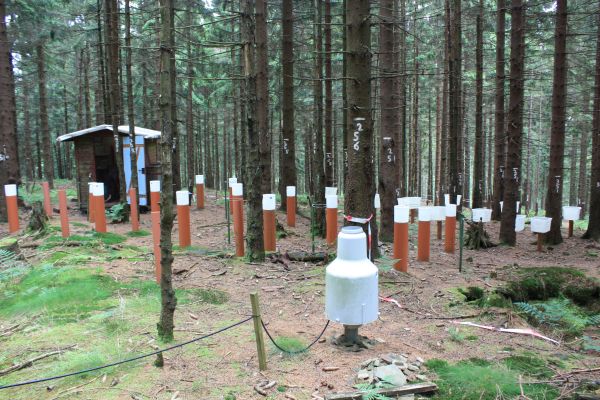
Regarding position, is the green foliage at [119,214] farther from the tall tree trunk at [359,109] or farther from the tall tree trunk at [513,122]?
the tall tree trunk at [513,122]

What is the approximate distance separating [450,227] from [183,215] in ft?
19.3

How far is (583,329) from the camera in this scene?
5457 millimetres

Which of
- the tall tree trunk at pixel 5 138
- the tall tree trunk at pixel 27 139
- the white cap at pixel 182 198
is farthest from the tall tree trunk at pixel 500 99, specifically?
the tall tree trunk at pixel 27 139

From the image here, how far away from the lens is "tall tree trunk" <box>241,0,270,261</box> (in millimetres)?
7391

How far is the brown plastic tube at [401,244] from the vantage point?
7391 mm

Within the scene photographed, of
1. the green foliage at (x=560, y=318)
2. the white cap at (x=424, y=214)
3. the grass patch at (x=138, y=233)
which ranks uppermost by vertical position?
the white cap at (x=424, y=214)

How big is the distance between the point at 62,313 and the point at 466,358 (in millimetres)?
4934

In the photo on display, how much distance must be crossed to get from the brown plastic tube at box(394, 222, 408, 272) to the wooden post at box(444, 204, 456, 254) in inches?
101

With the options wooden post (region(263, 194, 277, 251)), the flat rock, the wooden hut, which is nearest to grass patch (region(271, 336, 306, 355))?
the flat rock

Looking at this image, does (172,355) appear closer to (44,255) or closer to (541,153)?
(44,255)

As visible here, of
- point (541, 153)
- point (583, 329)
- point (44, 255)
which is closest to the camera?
point (583, 329)

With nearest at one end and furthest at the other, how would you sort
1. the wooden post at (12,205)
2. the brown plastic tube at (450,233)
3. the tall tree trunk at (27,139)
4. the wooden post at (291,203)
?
the brown plastic tube at (450,233), the wooden post at (12,205), the wooden post at (291,203), the tall tree trunk at (27,139)

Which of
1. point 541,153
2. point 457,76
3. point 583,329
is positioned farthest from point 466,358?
point 541,153

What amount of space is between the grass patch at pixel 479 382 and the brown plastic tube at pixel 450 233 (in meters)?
5.80
